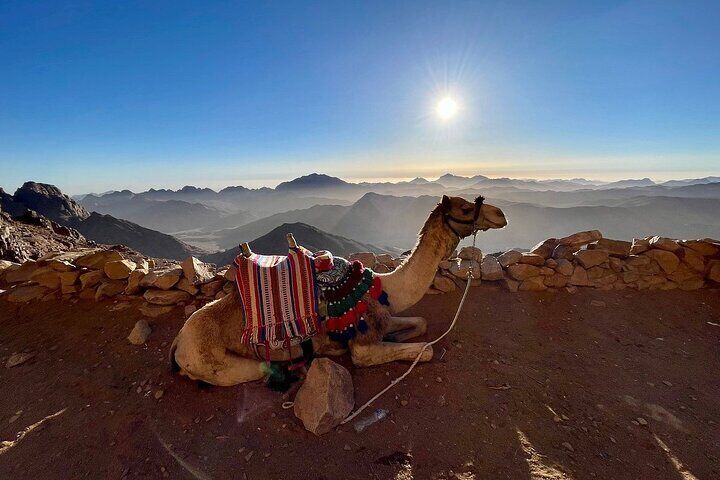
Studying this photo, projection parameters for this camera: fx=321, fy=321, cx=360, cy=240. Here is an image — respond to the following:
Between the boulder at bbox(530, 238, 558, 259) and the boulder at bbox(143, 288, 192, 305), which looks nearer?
the boulder at bbox(143, 288, 192, 305)

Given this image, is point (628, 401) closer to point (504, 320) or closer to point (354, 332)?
point (504, 320)

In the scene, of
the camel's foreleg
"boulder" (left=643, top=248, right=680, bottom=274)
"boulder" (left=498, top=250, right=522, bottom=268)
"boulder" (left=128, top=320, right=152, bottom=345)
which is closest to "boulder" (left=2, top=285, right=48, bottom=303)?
"boulder" (left=128, top=320, right=152, bottom=345)

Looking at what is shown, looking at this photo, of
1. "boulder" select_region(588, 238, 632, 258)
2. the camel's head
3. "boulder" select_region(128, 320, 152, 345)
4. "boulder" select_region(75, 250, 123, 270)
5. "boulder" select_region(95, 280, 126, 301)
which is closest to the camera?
the camel's head

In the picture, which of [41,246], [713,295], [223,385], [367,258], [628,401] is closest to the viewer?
[628,401]

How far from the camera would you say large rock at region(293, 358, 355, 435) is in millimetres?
2730

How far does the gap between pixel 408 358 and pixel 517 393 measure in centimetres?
107

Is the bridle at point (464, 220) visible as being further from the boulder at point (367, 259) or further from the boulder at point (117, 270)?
the boulder at point (117, 270)

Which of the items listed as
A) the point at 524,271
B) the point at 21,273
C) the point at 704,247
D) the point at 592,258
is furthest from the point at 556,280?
the point at 21,273

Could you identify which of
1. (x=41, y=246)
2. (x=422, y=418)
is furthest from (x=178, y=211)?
(x=422, y=418)

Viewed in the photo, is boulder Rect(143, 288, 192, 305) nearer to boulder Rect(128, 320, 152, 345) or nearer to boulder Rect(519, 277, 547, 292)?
boulder Rect(128, 320, 152, 345)

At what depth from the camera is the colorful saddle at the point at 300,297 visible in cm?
304

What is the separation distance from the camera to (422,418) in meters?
2.81

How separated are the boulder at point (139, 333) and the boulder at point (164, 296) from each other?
389mm

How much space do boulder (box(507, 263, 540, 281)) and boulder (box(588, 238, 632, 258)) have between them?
115cm
